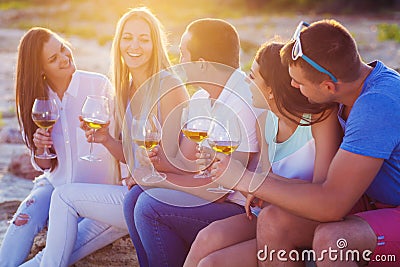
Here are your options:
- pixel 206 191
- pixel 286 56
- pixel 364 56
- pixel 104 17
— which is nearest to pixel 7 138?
pixel 206 191

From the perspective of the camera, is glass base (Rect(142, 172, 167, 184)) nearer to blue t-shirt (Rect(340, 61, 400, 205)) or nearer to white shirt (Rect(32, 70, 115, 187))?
white shirt (Rect(32, 70, 115, 187))

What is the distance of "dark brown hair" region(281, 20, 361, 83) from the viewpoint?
278 cm

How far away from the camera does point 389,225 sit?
9.22 feet

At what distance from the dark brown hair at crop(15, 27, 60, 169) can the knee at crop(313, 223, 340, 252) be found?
211cm

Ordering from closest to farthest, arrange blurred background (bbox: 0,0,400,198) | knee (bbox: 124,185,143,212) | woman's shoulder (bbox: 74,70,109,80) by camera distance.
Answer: knee (bbox: 124,185,143,212) → woman's shoulder (bbox: 74,70,109,80) → blurred background (bbox: 0,0,400,198)

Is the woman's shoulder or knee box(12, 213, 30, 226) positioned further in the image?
the woman's shoulder

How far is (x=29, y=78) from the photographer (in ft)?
14.1

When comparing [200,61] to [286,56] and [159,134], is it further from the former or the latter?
[286,56]

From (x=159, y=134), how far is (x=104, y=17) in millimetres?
32003

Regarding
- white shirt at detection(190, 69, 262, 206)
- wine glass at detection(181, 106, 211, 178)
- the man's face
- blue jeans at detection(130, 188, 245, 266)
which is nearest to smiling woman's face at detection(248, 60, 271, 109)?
white shirt at detection(190, 69, 262, 206)

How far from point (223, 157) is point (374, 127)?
69 centimetres

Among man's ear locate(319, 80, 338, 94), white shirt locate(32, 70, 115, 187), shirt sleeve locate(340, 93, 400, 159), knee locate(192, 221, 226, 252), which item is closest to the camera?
shirt sleeve locate(340, 93, 400, 159)

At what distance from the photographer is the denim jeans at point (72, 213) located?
148 inches

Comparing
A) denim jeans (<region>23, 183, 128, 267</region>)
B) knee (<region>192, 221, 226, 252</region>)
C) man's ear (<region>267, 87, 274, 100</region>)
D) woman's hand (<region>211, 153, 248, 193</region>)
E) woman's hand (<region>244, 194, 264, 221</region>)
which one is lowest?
denim jeans (<region>23, 183, 128, 267</region>)
